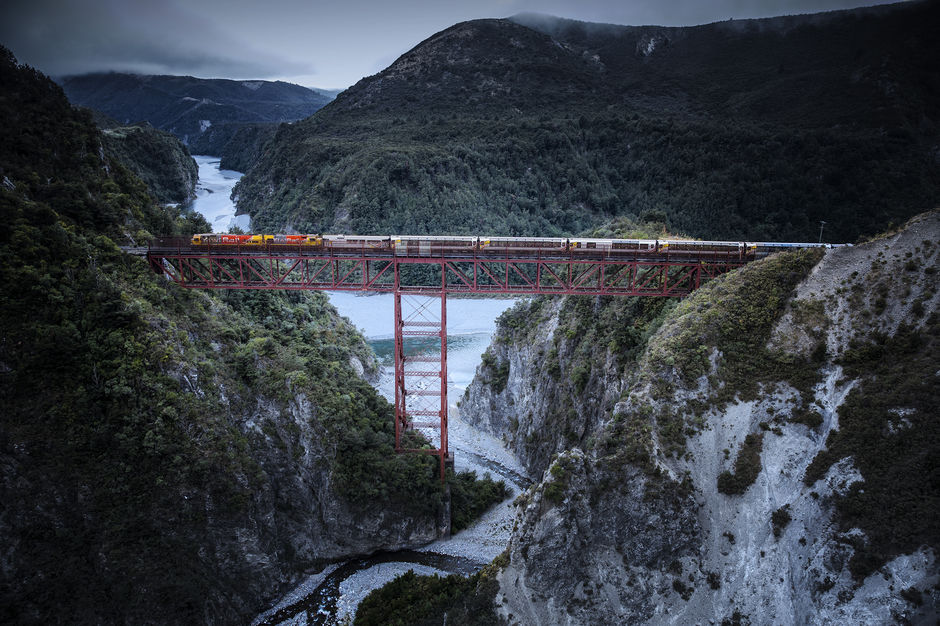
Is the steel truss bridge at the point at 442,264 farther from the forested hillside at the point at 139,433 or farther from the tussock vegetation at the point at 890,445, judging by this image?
the tussock vegetation at the point at 890,445

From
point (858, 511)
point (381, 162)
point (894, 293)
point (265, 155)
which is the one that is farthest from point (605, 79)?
point (858, 511)

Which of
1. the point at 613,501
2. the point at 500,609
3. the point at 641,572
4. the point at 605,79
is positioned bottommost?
the point at 500,609

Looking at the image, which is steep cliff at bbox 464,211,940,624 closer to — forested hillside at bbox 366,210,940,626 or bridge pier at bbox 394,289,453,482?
forested hillside at bbox 366,210,940,626

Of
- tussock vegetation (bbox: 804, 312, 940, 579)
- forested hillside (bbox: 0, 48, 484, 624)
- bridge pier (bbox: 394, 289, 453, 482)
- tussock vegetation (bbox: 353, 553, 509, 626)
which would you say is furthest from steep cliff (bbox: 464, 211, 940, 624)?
forested hillside (bbox: 0, 48, 484, 624)

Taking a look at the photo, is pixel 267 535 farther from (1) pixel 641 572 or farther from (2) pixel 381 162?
(2) pixel 381 162

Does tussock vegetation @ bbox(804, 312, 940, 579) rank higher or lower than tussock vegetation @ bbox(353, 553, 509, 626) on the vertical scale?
higher

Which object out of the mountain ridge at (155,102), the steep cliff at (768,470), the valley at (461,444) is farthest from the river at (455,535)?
the mountain ridge at (155,102)
